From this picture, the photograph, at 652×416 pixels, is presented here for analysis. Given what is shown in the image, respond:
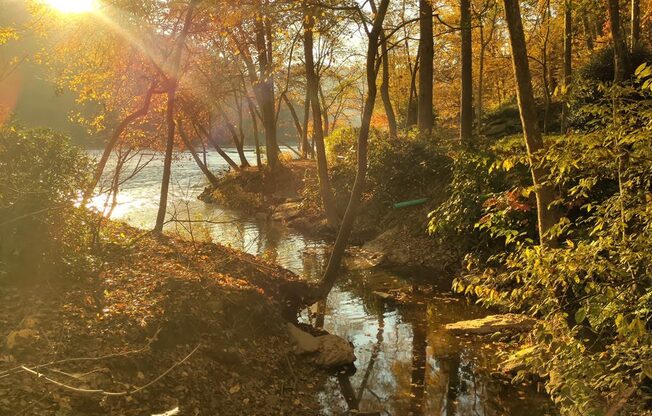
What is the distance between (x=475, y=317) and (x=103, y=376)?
263 inches

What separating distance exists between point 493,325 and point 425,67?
10.8m

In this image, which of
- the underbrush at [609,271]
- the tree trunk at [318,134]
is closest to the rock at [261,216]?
the tree trunk at [318,134]

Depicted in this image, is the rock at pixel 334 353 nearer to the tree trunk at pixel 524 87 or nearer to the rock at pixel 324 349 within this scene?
the rock at pixel 324 349

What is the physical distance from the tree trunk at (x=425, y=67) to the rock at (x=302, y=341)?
1055 centimetres

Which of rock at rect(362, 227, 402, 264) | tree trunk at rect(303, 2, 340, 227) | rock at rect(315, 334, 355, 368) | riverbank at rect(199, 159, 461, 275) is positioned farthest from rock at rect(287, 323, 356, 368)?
tree trunk at rect(303, 2, 340, 227)

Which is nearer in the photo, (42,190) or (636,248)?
(636,248)

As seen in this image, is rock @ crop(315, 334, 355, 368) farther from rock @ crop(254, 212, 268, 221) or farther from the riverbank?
rock @ crop(254, 212, 268, 221)

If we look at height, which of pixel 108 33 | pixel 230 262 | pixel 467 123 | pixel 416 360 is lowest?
pixel 416 360

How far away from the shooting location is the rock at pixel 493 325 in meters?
8.26

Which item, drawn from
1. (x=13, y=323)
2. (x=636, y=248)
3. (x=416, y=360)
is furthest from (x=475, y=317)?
(x=13, y=323)

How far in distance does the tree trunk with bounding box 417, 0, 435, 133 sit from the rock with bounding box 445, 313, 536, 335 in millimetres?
9246

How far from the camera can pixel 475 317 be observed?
9438 mm

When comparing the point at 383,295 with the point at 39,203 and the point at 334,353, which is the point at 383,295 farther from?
the point at 39,203

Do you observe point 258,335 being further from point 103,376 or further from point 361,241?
point 361,241
